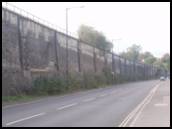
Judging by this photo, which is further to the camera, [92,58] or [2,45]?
[92,58]

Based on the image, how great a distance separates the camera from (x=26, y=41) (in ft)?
140

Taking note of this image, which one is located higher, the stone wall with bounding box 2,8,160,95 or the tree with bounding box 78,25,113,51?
the tree with bounding box 78,25,113,51

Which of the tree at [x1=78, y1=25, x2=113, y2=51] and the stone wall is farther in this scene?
the tree at [x1=78, y1=25, x2=113, y2=51]

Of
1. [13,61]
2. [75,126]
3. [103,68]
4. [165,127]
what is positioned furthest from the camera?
[103,68]

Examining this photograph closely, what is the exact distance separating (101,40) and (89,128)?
105 metres

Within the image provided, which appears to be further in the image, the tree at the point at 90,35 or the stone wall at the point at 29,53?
the tree at the point at 90,35

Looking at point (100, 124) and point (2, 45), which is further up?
point (2, 45)

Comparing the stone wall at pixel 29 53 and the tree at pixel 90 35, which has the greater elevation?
the tree at pixel 90 35

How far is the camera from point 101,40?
119m

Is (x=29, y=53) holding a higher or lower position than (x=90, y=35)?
lower

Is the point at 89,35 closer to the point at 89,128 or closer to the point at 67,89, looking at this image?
the point at 67,89

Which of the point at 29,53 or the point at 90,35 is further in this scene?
the point at 90,35

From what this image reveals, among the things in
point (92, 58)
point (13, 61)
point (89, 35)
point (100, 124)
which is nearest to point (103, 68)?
point (92, 58)

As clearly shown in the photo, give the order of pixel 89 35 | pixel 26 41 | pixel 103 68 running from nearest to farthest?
pixel 26 41 < pixel 103 68 < pixel 89 35
